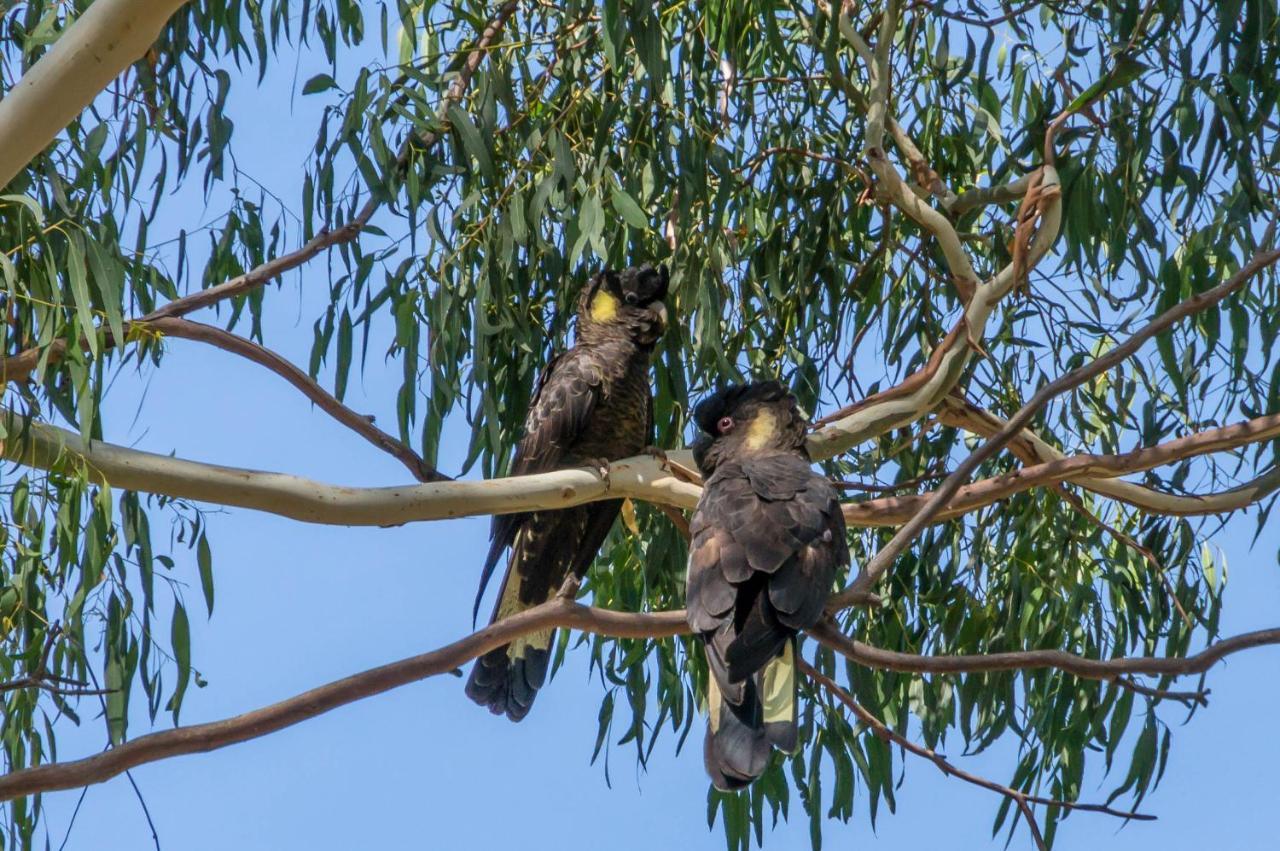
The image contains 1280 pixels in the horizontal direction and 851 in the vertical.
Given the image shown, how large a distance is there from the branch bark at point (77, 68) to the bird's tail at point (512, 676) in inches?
73.1

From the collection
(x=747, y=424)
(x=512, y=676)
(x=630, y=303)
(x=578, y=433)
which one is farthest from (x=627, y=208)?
(x=512, y=676)

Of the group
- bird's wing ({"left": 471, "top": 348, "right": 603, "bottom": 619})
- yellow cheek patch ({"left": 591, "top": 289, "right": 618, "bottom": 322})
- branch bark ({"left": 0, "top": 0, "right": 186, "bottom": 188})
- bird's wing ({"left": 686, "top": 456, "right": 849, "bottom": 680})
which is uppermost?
yellow cheek patch ({"left": 591, "top": 289, "right": 618, "bottom": 322})

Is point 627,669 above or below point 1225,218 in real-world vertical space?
below

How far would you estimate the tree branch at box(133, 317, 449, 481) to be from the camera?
3020 mm

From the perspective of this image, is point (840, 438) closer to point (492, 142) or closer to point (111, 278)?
point (492, 142)

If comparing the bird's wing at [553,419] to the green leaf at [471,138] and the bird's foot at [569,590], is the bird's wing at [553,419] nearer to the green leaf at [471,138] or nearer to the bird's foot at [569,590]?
the green leaf at [471,138]

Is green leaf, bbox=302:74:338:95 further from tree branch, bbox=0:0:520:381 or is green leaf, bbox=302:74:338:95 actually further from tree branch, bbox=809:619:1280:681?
tree branch, bbox=809:619:1280:681

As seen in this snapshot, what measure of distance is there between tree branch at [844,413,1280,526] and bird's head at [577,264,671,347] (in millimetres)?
826

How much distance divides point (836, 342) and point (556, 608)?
60.6 inches

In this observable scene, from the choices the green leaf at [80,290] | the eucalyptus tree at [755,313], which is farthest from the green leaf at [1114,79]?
the green leaf at [80,290]

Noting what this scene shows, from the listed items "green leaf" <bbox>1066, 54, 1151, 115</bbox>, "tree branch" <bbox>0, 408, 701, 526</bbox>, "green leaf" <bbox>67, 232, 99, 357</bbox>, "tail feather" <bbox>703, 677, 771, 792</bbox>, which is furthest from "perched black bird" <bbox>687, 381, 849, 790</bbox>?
"green leaf" <bbox>67, 232, 99, 357</bbox>

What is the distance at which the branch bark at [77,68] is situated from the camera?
194 cm

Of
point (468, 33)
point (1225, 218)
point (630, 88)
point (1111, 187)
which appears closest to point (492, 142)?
point (630, 88)

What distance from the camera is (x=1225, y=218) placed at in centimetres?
343
